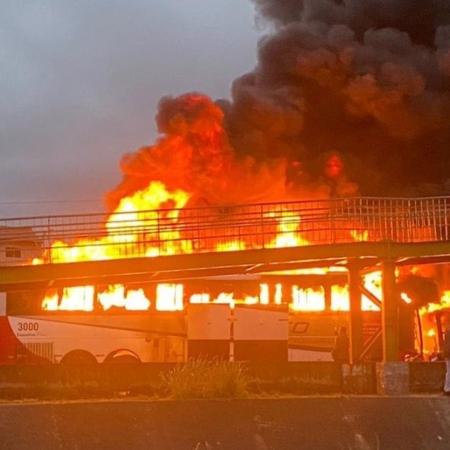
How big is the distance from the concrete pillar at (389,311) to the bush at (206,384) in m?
6.70

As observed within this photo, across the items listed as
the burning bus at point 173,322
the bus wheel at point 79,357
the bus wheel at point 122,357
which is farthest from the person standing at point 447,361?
the bus wheel at point 79,357

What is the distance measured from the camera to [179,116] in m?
37.2

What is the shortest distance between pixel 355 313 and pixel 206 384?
28.0 feet

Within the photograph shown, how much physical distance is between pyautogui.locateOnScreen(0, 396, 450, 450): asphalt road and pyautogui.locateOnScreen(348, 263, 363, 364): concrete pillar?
886 centimetres

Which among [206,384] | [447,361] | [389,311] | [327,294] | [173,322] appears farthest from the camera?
[327,294]

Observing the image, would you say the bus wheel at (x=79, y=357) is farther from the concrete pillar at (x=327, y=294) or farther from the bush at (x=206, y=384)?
the bush at (x=206, y=384)

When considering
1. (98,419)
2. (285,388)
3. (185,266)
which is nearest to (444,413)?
(98,419)

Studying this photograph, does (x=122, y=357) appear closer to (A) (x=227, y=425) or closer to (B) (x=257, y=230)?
(B) (x=257, y=230)

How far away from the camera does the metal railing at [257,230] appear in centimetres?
1998

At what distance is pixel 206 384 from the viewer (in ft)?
37.1

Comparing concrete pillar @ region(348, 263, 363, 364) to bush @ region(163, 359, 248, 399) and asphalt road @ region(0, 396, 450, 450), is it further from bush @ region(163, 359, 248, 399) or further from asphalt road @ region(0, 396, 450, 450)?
asphalt road @ region(0, 396, 450, 450)

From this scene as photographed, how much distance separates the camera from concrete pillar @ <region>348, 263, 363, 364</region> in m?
19.1

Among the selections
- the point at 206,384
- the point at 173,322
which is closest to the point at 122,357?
the point at 173,322

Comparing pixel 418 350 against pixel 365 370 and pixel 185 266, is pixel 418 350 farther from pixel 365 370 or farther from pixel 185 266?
pixel 185 266
